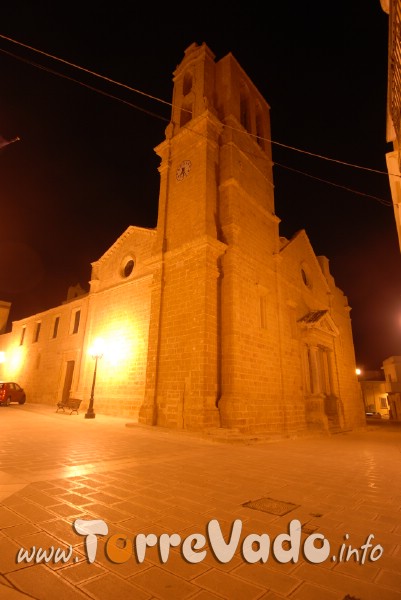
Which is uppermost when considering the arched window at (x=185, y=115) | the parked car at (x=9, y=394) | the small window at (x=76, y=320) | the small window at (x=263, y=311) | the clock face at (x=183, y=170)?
the arched window at (x=185, y=115)

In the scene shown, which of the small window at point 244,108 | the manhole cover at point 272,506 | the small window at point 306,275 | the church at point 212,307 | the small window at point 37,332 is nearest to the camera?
the manhole cover at point 272,506

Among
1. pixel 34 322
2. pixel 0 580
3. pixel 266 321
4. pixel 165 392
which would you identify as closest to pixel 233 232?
pixel 266 321

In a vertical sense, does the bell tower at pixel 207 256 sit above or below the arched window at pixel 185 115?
below

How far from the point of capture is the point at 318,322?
14906 millimetres

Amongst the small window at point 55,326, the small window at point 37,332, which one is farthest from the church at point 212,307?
the small window at point 37,332

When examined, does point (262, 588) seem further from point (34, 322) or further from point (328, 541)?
point (34, 322)

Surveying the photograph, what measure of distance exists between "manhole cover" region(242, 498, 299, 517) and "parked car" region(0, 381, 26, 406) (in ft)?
61.0

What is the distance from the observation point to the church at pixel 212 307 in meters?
10.0

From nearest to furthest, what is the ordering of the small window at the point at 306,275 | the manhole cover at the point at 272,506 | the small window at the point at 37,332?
1. the manhole cover at the point at 272,506
2. the small window at the point at 306,275
3. the small window at the point at 37,332

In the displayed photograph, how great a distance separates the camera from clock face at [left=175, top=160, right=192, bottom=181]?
12822mm

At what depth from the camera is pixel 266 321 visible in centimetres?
1203

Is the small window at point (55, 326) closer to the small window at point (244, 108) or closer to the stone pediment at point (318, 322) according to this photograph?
the stone pediment at point (318, 322)

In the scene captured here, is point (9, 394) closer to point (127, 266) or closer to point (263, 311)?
point (127, 266)

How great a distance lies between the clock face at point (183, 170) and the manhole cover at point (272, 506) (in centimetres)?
1204
